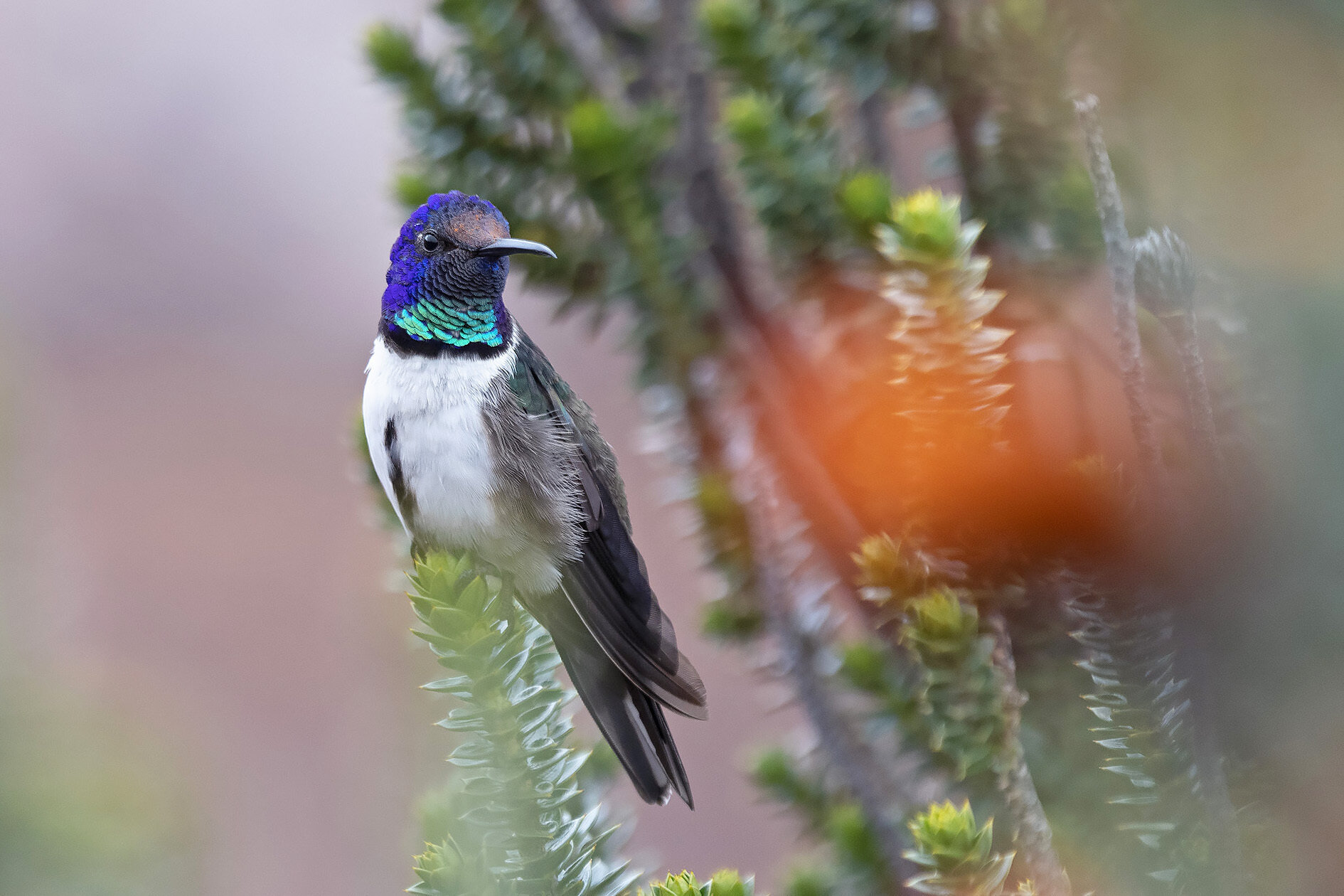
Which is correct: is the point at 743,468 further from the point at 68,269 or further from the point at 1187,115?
the point at 68,269

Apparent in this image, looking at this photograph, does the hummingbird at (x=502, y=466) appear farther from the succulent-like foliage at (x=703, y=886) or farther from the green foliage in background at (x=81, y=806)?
the green foliage in background at (x=81, y=806)

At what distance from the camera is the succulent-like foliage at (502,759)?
2.99 ft

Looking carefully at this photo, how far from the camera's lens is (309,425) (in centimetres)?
420

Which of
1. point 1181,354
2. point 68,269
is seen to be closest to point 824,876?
point 1181,354

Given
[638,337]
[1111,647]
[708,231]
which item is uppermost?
[708,231]

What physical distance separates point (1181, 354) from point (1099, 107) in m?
0.66

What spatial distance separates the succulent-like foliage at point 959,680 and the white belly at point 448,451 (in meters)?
0.52

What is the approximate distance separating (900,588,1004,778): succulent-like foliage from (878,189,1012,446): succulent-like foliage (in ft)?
0.50

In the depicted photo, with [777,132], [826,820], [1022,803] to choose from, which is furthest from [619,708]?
[777,132]

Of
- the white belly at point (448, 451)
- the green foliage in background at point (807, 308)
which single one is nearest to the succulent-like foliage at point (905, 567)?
the green foliage in background at point (807, 308)

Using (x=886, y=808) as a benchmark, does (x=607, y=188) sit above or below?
above

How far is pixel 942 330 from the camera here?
905mm

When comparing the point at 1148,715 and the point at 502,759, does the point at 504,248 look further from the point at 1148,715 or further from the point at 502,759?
the point at 1148,715

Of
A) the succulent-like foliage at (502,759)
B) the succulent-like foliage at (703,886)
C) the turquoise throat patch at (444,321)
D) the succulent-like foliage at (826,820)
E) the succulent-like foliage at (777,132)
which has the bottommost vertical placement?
the succulent-like foliage at (826,820)
